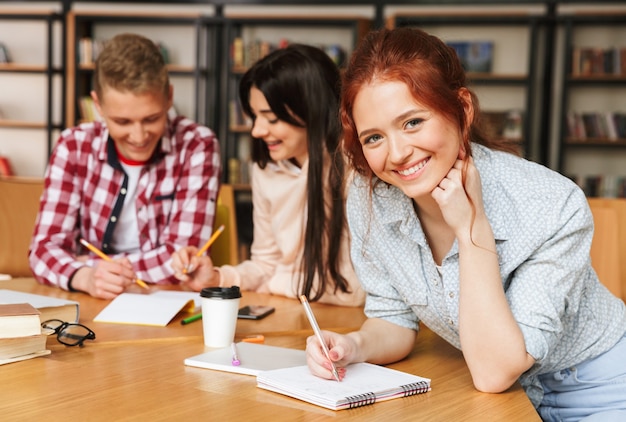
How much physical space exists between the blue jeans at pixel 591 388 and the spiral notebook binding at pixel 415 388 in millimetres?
351

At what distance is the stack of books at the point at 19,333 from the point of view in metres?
1.27

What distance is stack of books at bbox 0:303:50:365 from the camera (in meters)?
1.27

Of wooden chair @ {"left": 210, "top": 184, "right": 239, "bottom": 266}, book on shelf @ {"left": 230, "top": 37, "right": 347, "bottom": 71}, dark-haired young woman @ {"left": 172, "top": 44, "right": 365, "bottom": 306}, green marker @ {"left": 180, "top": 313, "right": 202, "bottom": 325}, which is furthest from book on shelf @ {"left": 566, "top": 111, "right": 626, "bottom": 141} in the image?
green marker @ {"left": 180, "top": 313, "right": 202, "bottom": 325}

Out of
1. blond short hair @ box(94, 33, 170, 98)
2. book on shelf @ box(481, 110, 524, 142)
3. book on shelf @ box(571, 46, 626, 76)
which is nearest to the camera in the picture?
blond short hair @ box(94, 33, 170, 98)

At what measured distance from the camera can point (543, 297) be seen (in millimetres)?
1251

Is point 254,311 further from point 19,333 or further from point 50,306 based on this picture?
point 19,333

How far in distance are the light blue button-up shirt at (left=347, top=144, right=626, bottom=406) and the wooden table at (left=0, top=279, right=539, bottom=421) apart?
111 mm

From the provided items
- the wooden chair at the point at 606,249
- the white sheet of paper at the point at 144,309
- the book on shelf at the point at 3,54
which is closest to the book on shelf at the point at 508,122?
the wooden chair at the point at 606,249

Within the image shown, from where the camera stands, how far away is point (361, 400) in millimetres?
1126

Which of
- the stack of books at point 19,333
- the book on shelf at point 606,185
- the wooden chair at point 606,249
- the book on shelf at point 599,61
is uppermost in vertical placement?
the book on shelf at point 599,61

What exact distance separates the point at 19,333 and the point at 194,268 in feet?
2.31

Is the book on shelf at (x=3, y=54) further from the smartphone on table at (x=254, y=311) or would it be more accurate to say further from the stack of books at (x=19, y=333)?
the stack of books at (x=19, y=333)

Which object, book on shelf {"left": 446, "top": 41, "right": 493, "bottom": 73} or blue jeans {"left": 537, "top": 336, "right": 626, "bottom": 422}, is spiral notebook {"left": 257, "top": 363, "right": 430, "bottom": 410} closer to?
blue jeans {"left": 537, "top": 336, "right": 626, "bottom": 422}

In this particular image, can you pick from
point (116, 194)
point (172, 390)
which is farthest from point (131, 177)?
point (172, 390)
